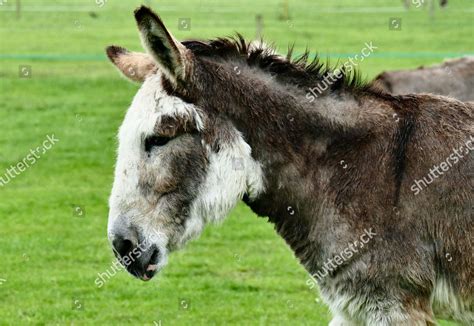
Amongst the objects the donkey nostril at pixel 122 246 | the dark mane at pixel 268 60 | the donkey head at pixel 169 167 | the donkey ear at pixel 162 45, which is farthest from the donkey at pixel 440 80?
the donkey nostril at pixel 122 246

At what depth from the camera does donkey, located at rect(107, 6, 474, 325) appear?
18.4 feet

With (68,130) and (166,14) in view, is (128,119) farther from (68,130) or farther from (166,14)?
(166,14)

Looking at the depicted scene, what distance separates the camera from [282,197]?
6004 mm

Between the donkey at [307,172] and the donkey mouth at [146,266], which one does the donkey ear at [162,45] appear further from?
the donkey mouth at [146,266]

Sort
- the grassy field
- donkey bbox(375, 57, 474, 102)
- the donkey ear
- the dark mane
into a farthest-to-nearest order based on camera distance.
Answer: donkey bbox(375, 57, 474, 102)
the grassy field
the dark mane
the donkey ear

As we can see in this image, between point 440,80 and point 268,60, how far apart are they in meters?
11.7

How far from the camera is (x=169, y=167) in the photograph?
5.65 metres

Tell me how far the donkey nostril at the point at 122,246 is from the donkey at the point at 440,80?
11.8 metres

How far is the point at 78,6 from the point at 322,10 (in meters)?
12.5

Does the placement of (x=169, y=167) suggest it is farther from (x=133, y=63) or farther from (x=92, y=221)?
(x=92, y=221)

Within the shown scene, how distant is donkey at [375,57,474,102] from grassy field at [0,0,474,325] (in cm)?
195

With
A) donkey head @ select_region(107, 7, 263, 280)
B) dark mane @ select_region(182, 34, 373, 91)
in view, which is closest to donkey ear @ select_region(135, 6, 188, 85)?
donkey head @ select_region(107, 7, 263, 280)

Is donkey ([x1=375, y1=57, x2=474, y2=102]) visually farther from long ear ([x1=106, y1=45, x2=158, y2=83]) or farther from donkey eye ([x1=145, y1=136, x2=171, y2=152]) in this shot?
donkey eye ([x1=145, y1=136, x2=171, y2=152])

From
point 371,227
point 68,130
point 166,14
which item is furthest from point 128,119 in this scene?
point 166,14
